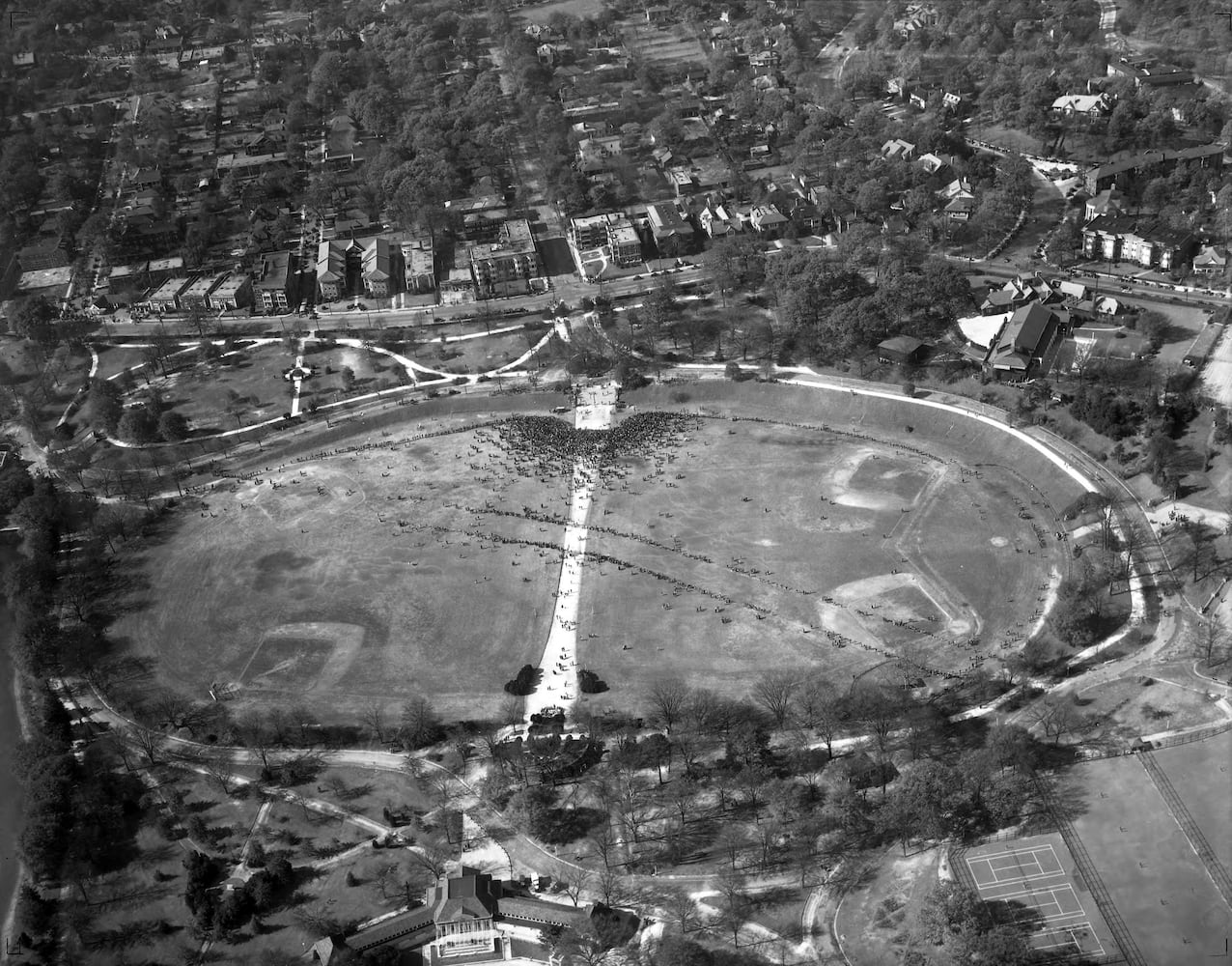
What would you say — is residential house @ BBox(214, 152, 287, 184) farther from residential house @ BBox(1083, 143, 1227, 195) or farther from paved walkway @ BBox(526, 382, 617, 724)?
residential house @ BBox(1083, 143, 1227, 195)

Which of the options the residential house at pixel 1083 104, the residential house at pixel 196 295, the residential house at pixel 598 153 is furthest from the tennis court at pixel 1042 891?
the residential house at pixel 1083 104

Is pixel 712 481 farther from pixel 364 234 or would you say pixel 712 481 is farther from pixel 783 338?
pixel 364 234

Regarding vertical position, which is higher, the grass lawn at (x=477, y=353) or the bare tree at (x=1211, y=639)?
the bare tree at (x=1211, y=639)

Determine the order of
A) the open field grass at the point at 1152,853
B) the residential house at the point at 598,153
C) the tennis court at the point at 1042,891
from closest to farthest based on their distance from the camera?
the open field grass at the point at 1152,853, the tennis court at the point at 1042,891, the residential house at the point at 598,153

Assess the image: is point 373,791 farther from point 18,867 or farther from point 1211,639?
point 1211,639

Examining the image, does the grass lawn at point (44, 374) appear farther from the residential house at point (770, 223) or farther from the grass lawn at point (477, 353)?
the residential house at point (770, 223)
